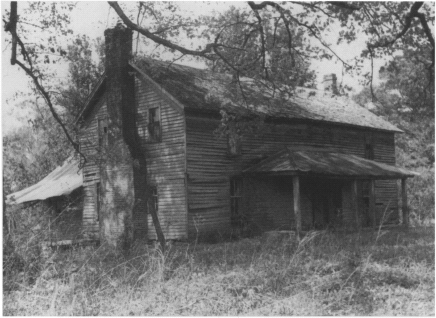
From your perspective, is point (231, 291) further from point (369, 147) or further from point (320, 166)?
point (369, 147)

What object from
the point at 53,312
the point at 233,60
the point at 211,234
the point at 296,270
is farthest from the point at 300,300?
the point at 211,234

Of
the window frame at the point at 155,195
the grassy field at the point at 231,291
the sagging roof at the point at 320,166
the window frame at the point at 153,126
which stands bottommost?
the grassy field at the point at 231,291

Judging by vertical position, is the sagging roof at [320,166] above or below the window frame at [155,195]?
above

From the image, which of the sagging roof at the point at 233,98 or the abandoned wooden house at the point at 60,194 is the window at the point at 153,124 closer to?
the sagging roof at the point at 233,98

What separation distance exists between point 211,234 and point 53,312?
13992 mm

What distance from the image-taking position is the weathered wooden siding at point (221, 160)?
68.7ft

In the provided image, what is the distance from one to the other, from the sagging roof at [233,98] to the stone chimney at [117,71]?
606mm

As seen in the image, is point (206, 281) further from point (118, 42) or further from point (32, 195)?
point (32, 195)

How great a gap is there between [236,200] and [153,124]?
479 cm

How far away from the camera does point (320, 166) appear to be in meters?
21.1

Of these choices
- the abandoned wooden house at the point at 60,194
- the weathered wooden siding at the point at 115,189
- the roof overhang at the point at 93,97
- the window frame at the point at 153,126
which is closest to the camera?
the weathered wooden siding at the point at 115,189

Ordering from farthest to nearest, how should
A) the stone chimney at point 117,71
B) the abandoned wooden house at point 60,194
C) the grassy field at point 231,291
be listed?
the abandoned wooden house at point 60,194 < the stone chimney at point 117,71 < the grassy field at point 231,291

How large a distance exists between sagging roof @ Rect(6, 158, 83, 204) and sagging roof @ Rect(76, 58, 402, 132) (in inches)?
140

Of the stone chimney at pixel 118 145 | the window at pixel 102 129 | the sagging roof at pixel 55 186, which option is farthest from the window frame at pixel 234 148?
the sagging roof at pixel 55 186
